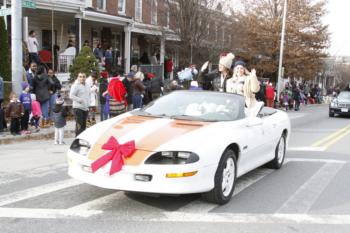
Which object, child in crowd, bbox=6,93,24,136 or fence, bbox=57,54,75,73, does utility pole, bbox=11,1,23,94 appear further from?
fence, bbox=57,54,75,73

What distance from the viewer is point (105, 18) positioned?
23.1 meters

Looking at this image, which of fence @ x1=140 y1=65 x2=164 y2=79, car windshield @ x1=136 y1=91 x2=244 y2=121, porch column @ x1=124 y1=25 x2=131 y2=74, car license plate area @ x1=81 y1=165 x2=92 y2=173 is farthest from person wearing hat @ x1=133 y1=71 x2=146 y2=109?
porch column @ x1=124 y1=25 x2=131 y2=74

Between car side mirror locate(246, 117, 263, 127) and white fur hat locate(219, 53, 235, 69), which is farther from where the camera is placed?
white fur hat locate(219, 53, 235, 69)

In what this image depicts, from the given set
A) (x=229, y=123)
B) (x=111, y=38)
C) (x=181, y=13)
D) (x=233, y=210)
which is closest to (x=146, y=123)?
(x=229, y=123)

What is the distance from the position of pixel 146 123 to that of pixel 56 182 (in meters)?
1.82

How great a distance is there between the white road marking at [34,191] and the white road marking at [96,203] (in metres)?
0.83

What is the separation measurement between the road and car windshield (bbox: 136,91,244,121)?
111 centimetres

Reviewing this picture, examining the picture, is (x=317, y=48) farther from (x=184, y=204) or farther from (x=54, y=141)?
(x=184, y=204)

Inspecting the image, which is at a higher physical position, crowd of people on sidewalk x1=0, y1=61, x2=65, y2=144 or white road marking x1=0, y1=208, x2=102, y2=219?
crowd of people on sidewalk x1=0, y1=61, x2=65, y2=144

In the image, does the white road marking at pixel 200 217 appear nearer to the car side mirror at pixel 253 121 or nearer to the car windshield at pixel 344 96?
the car side mirror at pixel 253 121

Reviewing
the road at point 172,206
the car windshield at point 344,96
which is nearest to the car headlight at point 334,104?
the car windshield at point 344,96

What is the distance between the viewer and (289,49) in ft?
120

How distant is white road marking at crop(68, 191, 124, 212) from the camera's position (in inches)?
223

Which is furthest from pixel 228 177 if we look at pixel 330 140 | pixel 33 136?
pixel 330 140
